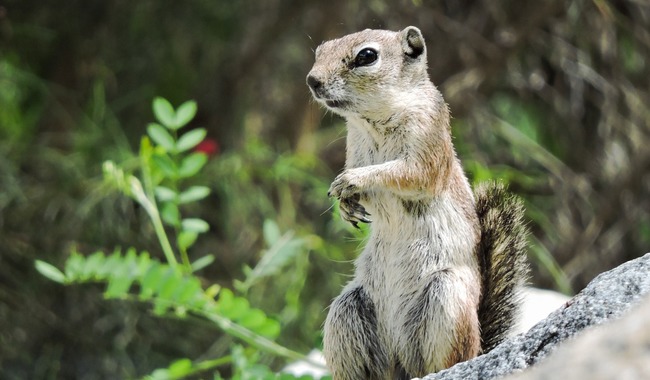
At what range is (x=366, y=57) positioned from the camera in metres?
3.30

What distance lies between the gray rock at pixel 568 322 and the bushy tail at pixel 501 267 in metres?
0.76

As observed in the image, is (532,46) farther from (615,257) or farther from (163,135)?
(163,135)

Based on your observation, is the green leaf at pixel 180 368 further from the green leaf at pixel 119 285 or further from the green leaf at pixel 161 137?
the green leaf at pixel 161 137

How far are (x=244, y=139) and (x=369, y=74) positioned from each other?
3457mm

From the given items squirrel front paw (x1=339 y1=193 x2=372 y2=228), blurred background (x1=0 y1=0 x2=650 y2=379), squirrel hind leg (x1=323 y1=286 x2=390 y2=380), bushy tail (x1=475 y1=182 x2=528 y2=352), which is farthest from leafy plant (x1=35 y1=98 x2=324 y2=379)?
blurred background (x1=0 y1=0 x2=650 y2=379)

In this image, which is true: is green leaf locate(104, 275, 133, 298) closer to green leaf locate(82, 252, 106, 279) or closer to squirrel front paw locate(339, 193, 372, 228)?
green leaf locate(82, 252, 106, 279)

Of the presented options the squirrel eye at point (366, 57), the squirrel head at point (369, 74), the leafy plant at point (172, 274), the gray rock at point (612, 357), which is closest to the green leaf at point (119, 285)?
the leafy plant at point (172, 274)

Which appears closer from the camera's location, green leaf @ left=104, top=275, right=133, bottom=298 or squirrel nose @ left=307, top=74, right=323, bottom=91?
Result: squirrel nose @ left=307, top=74, right=323, bottom=91

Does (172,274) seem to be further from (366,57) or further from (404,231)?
(366,57)

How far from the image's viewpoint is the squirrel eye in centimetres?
329

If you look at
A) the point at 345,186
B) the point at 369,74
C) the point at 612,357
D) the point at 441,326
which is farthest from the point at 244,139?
the point at 612,357

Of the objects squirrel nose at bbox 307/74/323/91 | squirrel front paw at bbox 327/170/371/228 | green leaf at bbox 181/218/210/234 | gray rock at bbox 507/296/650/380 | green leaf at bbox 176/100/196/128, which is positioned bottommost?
gray rock at bbox 507/296/650/380

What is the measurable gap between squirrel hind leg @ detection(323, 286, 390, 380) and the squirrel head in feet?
2.06

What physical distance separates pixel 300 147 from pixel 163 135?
10.2 ft
